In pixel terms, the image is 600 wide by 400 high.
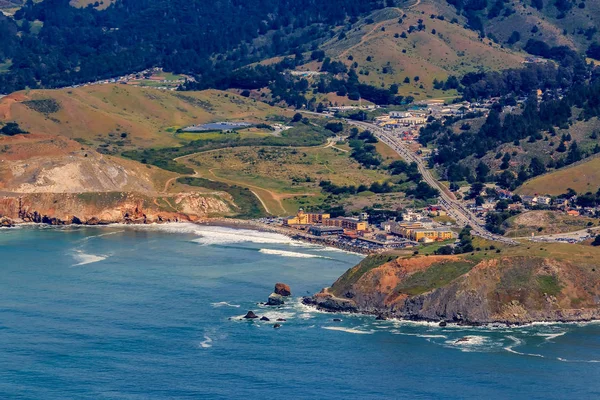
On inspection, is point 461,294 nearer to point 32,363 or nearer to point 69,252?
point 32,363

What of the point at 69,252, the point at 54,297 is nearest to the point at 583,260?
the point at 54,297

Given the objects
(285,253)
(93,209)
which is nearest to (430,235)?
(285,253)

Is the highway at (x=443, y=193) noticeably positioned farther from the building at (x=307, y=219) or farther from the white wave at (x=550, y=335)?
the white wave at (x=550, y=335)

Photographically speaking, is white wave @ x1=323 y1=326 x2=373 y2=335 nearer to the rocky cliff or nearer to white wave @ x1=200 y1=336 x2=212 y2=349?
white wave @ x1=200 y1=336 x2=212 y2=349

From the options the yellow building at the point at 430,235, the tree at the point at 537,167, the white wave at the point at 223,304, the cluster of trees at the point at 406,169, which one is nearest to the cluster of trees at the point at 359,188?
the cluster of trees at the point at 406,169

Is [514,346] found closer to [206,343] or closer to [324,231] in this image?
[206,343]

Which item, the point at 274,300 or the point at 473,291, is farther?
the point at 274,300
